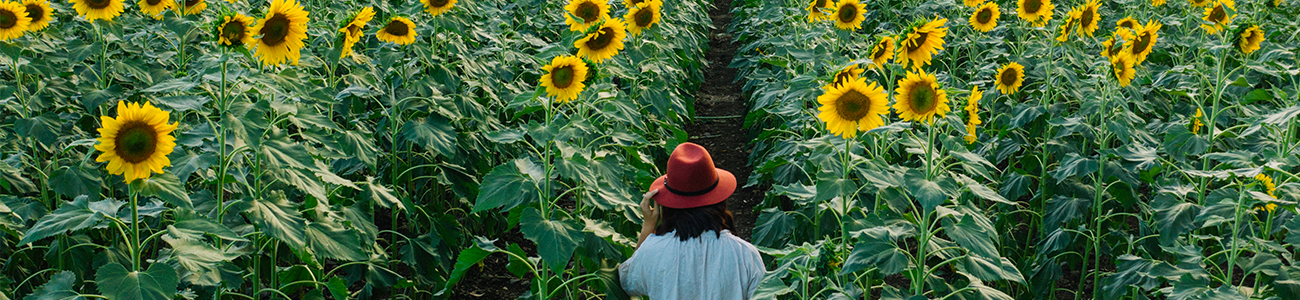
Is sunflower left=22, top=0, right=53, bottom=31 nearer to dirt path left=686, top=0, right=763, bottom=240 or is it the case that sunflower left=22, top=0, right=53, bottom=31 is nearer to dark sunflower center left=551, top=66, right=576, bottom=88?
dark sunflower center left=551, top=66, right=576, bottom=88

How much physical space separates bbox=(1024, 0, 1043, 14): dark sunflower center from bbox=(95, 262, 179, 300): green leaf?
19.0 feet

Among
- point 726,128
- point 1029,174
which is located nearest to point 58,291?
point 1029,174

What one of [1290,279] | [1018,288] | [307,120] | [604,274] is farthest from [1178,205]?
[307,120]

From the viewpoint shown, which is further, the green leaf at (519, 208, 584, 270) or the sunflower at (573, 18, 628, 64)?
the sunflower at (573, 18, 628, 64)

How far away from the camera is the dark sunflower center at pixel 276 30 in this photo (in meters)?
3.71

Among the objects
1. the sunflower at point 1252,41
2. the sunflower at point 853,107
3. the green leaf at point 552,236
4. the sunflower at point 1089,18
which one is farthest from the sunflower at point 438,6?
the sunflower at point 1252,41

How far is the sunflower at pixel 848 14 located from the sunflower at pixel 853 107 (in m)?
2.82

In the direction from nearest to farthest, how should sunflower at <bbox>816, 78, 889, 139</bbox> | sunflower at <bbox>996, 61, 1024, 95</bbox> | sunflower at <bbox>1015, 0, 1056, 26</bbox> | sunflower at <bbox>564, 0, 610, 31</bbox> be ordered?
sunflower at <bbox>816, 78, 889, 139</bbox> < sunflower at <bbox>564, 0, 610, 31</bbox> < sunflower at <bbox>996, 61, 1024, 95</bbox> < sunflower at <bbox>1015, 0, 1056, 26</bbox>

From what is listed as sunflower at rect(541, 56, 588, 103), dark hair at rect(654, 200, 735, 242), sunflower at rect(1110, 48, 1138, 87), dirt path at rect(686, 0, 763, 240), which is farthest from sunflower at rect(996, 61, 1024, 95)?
dark hair at rect(654, 200, 735, 242)

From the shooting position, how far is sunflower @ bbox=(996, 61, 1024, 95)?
5.63m

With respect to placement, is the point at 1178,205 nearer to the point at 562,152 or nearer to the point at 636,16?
the point at 562,152

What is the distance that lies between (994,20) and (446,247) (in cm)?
433

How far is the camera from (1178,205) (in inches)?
162

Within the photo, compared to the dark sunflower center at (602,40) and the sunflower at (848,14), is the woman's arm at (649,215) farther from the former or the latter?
the sunflower at (848,14)
